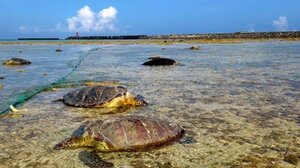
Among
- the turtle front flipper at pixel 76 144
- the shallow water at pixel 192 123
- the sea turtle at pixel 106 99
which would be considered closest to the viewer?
the shallow water at pixel 192 123

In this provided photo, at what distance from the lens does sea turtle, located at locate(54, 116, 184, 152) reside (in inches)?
276

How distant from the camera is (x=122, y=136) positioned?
7.09 meters

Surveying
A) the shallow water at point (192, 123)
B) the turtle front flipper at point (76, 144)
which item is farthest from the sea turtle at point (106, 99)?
the turtle front flipper at point (76, 144)

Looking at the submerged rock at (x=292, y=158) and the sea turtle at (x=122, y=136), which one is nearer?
the submerged rock at (x=292, y=158)

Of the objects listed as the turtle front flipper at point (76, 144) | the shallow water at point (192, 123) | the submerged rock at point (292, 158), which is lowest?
the shallow water at point (192, 123)

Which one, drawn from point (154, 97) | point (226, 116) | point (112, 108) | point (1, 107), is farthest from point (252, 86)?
point (1, 107)

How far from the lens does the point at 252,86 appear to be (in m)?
14.5

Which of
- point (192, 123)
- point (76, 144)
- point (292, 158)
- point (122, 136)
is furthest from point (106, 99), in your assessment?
point (292, 158)

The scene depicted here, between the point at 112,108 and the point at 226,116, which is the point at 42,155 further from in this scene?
the point at 226,116

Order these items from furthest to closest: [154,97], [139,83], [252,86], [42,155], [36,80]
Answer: [36,80] → [139,83] → [252,86] → [154,97] → [42,155]

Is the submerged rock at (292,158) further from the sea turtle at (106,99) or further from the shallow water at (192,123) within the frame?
the sea turtle at (106,99)

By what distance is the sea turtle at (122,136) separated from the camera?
23.0 ft

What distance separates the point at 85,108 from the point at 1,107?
7.96 feet

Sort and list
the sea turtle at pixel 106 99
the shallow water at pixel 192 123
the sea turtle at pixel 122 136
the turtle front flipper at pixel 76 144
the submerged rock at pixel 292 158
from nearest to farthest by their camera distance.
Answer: the submerged rock at pixel 292 158
the shallow water at pixel 192 123
the sea turtle at pixel 122 136
the turtle front flipper at pixel 76 144
the sea turtle at pixel 106 99
